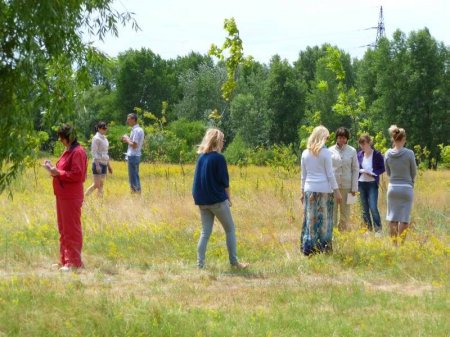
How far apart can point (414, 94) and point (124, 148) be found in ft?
66.8

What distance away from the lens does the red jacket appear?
1034 cm

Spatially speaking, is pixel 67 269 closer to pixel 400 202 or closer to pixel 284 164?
pixel 400 202

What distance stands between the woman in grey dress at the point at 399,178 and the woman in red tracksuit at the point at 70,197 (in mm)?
4298

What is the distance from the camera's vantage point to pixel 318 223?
11.1 metres

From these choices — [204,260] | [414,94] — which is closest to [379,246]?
[204,260]

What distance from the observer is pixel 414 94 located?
192ft

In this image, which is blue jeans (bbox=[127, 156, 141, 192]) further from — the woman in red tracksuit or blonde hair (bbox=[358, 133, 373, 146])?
the woman in red tracksuit

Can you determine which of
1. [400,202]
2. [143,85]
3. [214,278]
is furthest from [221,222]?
[143,85]

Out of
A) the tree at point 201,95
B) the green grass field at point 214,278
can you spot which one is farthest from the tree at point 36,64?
the tree at point 201,95

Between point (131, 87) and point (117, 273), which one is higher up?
point (131, 87)

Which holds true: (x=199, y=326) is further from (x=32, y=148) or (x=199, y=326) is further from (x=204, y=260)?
(x=204, y=260)

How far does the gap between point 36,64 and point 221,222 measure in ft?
13.8

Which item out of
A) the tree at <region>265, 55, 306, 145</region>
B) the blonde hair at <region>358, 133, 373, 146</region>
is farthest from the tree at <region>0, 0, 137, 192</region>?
the tree at <region>265, 55, 306, 145</region>

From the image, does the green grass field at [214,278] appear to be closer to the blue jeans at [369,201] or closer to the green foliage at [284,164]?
the blue jeans at [369,201]
